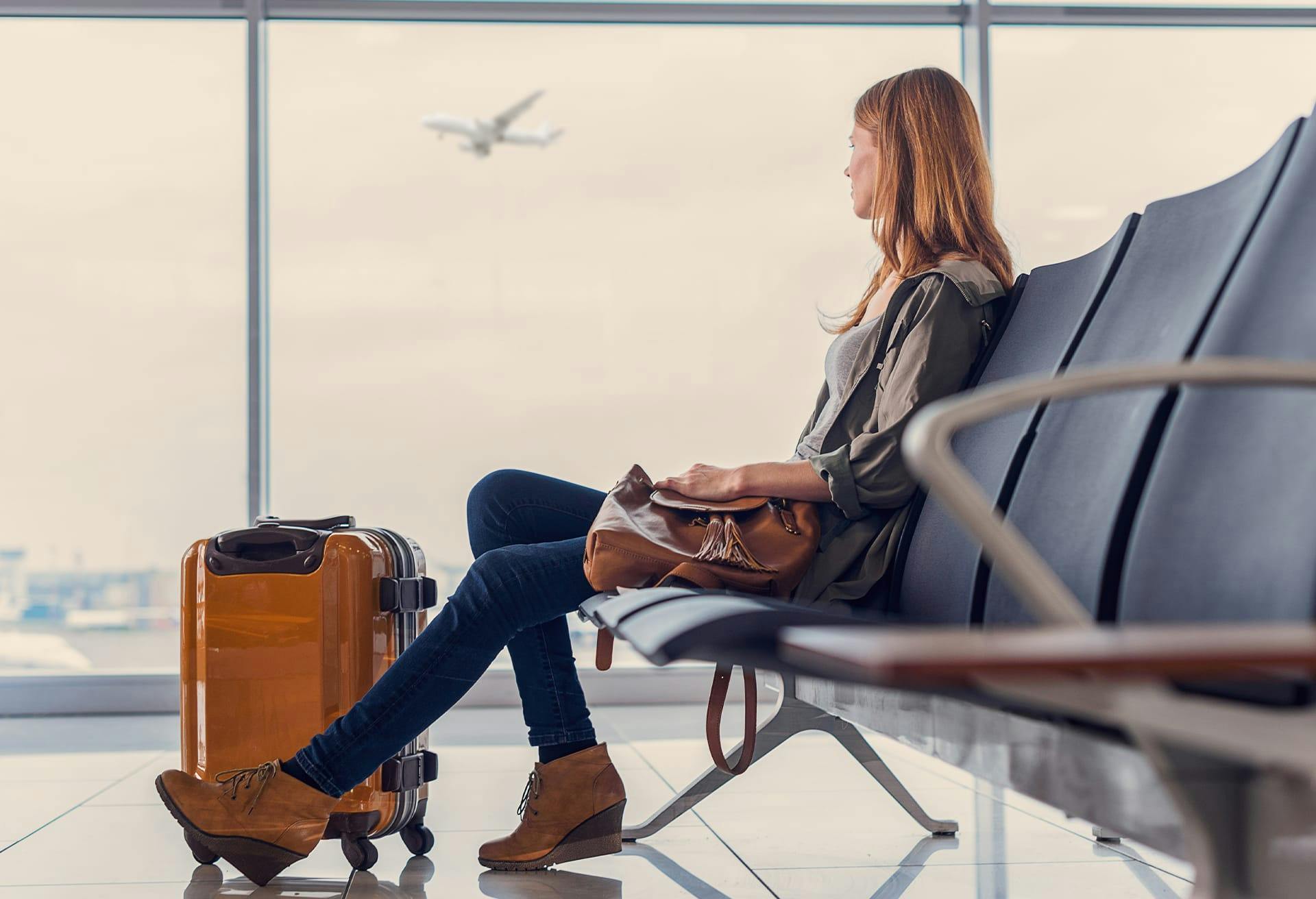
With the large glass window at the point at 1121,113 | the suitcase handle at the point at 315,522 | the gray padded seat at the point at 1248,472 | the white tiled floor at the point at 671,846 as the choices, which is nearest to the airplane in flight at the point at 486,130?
the large glass window at the point at 1121,113

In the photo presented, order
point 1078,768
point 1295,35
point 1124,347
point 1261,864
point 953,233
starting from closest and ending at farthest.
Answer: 1. point 1261,864
2. point 1078,768
3. point 1124,347
4. point 953,233
5. point 1295,35

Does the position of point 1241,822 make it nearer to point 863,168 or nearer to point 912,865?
point 912,865

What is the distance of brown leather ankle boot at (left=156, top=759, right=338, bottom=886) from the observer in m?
1.63

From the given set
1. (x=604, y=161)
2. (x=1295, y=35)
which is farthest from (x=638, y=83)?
(x=1295, y=35)

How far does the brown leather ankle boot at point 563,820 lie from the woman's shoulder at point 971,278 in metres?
0.87

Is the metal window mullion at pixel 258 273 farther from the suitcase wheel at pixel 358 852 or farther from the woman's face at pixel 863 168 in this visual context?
the woman's face at pixel 863 168

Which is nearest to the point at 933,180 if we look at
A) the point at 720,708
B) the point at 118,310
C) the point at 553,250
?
the point at 720,708

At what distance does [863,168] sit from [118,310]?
9.41ft

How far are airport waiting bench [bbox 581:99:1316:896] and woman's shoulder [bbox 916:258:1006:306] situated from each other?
0.16ft

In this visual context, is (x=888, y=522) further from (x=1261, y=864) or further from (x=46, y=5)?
(x=46, y=5)

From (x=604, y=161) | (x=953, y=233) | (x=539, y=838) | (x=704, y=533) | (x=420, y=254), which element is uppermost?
(x=604, y=161)

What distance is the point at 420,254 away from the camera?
397 cm

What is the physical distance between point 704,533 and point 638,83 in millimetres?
2831

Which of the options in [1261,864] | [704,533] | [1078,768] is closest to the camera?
[1261,864]
